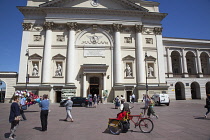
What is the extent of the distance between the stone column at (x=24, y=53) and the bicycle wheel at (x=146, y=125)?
87.2ft

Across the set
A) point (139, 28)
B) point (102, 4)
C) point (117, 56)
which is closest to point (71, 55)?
point (117, 56)

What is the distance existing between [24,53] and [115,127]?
27894 mm

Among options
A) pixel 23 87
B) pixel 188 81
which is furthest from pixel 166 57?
pixel 23 87

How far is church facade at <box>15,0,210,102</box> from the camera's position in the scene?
28.7 meters

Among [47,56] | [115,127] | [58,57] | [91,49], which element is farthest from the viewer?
[91,49]

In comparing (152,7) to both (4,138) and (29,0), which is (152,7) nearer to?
(29,0)

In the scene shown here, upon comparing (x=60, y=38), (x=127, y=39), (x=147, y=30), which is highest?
(x=147, y=30)

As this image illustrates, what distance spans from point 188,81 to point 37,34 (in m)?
37.4

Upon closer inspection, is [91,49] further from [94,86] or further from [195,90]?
[195,90]

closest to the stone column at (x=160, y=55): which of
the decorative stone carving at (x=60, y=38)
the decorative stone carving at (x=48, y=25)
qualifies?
the decorative stone carving at (x=60, y=38)

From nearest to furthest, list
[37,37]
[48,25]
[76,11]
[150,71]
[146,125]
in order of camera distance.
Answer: [146,125], [48,25], [37,37], [76,11], [150,71]

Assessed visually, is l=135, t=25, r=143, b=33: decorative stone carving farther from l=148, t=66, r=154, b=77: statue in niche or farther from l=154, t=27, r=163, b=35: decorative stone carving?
l=148, t=66, r=154, b=77: statue in niche

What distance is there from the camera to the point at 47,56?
2889 cm

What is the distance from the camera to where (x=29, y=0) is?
104 ft
